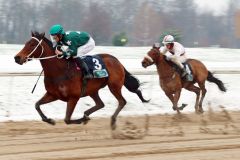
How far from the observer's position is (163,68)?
11789 millimetres

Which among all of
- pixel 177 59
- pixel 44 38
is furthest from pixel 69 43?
pixel 177 59

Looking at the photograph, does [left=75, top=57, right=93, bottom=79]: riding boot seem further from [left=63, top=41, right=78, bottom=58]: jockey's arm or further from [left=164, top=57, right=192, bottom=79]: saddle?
[left=164, top=57, right=192, bottom=79]: saddle

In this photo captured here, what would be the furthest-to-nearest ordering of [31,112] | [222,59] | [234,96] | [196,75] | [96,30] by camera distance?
[96,30]
[222,59]
[234,96]
[196,75]
[31,112]

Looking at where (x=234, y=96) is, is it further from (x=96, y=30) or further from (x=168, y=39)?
(x=96, y=30)

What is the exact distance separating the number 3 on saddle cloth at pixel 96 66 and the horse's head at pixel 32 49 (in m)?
0.77

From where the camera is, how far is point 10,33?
56.5 metres

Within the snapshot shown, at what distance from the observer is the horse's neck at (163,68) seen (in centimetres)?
1177

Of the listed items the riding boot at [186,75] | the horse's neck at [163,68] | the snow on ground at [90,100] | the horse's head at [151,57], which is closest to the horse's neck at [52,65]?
the snow on ground at [90,100]

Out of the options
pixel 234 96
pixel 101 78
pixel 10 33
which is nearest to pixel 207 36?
pixel 10 33

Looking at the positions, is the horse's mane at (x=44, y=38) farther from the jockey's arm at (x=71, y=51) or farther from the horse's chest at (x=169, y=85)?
the horse's chest at (x=169, y=85)

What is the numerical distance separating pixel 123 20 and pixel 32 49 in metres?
65.7

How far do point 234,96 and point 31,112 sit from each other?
230 inches

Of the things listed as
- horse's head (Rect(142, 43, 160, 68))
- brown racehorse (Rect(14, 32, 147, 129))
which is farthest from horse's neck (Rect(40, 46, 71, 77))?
horse's head (Rect(142, 43, 160, 68))

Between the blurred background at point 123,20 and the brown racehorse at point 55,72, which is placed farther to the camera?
the blurred background at point 123,20
